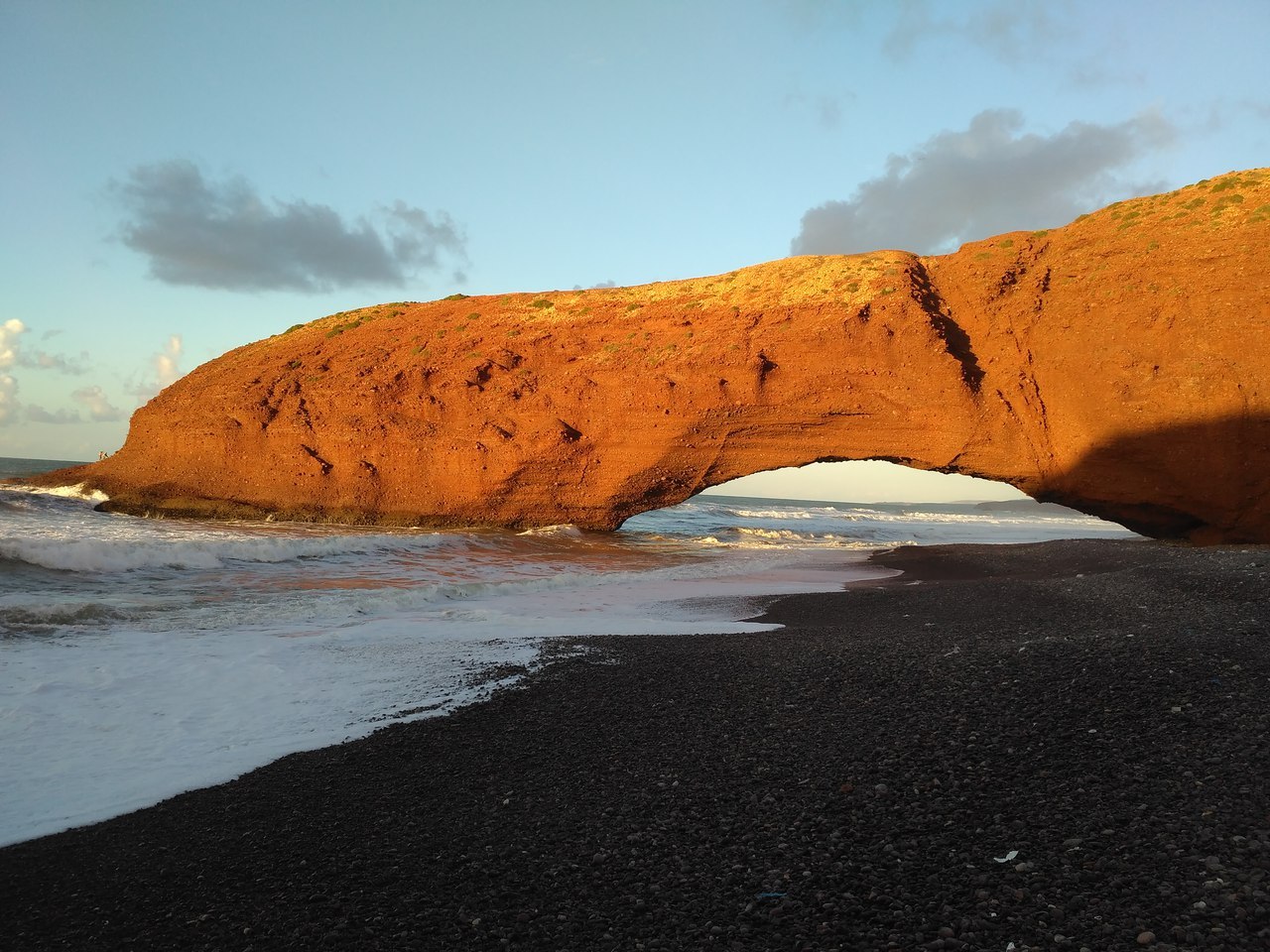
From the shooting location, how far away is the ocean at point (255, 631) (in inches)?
158

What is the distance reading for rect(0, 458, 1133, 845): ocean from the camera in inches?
158

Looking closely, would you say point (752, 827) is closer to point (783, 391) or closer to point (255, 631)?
point (255, 631)

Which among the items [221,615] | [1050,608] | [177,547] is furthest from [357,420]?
[1050,608]

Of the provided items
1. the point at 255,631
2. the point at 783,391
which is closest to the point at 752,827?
the point at 255,631

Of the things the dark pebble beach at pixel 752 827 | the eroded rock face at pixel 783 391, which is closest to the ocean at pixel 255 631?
the dark pebble beach at pixel 752 827

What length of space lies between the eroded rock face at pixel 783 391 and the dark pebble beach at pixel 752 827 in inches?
483

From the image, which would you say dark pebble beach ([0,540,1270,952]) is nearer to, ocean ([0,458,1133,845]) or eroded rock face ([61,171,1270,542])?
ocean ([0,458,1133,845])

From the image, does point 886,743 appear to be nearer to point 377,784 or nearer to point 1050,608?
point 377,784

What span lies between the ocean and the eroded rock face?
4045mm

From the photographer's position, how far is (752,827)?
2787 mm

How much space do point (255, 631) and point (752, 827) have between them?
5896mm

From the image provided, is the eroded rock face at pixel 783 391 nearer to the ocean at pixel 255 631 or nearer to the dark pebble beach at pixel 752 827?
the ocean at pixel 255 631

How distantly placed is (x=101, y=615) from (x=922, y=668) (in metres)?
7.56

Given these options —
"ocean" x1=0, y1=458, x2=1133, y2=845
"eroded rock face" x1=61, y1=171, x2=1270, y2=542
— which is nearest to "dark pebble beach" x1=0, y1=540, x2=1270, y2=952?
"ocean" x1=0, y1=458, x2=1133, y2=845
